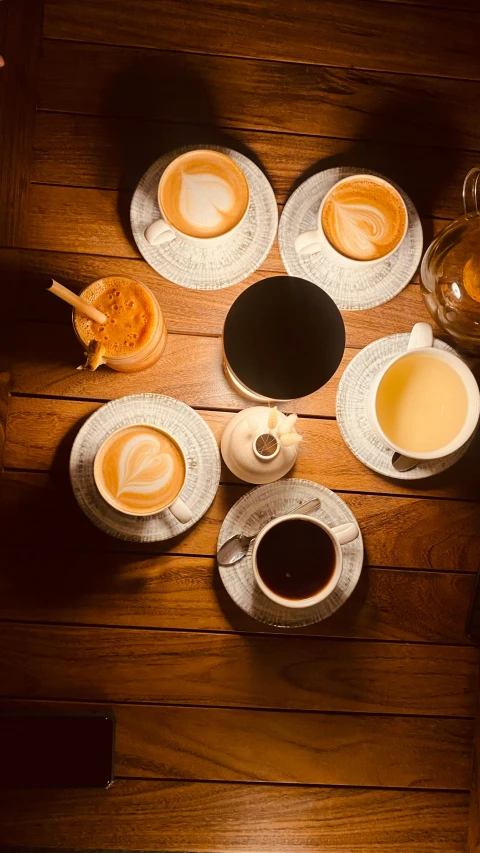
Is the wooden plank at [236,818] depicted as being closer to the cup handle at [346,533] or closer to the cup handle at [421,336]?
the cup handle at [346,533]

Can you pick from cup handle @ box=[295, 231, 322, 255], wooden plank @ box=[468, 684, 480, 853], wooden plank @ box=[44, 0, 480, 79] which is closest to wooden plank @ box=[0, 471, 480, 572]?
wooden plank @ box=[468, 684, 480, 853]

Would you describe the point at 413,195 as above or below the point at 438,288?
above

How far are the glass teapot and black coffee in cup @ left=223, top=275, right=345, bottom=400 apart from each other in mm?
232

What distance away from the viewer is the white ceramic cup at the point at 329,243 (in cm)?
132

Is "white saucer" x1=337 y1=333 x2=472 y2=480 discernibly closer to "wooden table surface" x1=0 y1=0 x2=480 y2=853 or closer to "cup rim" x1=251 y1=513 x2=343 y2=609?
"wooden table surface" x1=0 y1=0 x2=480 y2=853

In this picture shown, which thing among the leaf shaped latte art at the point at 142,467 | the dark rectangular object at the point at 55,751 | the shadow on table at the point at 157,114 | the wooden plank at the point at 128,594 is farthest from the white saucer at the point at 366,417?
the dark rectangular object at the point at 55,751

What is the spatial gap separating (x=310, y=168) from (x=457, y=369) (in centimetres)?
57

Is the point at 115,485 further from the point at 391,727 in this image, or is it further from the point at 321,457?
the point at 391,727

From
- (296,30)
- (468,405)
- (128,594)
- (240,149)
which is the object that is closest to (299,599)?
(128,594)

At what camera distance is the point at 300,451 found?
1.42m

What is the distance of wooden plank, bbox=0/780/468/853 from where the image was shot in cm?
140

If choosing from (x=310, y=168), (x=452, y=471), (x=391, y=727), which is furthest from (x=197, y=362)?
(x=391, y=727)

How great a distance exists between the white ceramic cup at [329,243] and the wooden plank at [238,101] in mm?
172

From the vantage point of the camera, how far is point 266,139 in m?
Answer: 1.46
